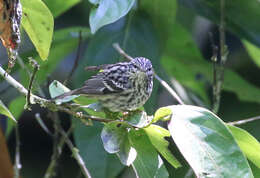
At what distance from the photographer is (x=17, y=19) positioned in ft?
5.33

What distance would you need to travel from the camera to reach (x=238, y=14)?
2.95 metres

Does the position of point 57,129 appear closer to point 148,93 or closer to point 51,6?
point 148,93

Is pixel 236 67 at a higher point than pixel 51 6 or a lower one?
lower

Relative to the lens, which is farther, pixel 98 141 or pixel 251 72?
pixel 251 72

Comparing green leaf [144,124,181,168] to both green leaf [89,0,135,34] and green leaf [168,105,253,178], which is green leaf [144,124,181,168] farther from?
green leaf [89,0,135,34]

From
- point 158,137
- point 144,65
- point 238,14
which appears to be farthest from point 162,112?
point 238,14

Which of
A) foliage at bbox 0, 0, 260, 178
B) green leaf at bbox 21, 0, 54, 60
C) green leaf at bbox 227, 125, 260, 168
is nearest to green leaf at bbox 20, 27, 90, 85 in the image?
foliage at bbox 0, 0, 260, 178

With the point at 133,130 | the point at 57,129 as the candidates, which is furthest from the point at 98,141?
the point at 133,130

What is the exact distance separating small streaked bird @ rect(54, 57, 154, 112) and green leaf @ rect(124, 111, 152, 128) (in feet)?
0.40

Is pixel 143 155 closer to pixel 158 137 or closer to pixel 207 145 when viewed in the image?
pixel 158 137

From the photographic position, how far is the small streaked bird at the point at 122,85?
6.77 ft

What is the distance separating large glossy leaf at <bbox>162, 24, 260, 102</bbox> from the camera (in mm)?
3283

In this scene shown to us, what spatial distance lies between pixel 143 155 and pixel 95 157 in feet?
2.00

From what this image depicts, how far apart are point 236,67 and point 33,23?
247 cm
